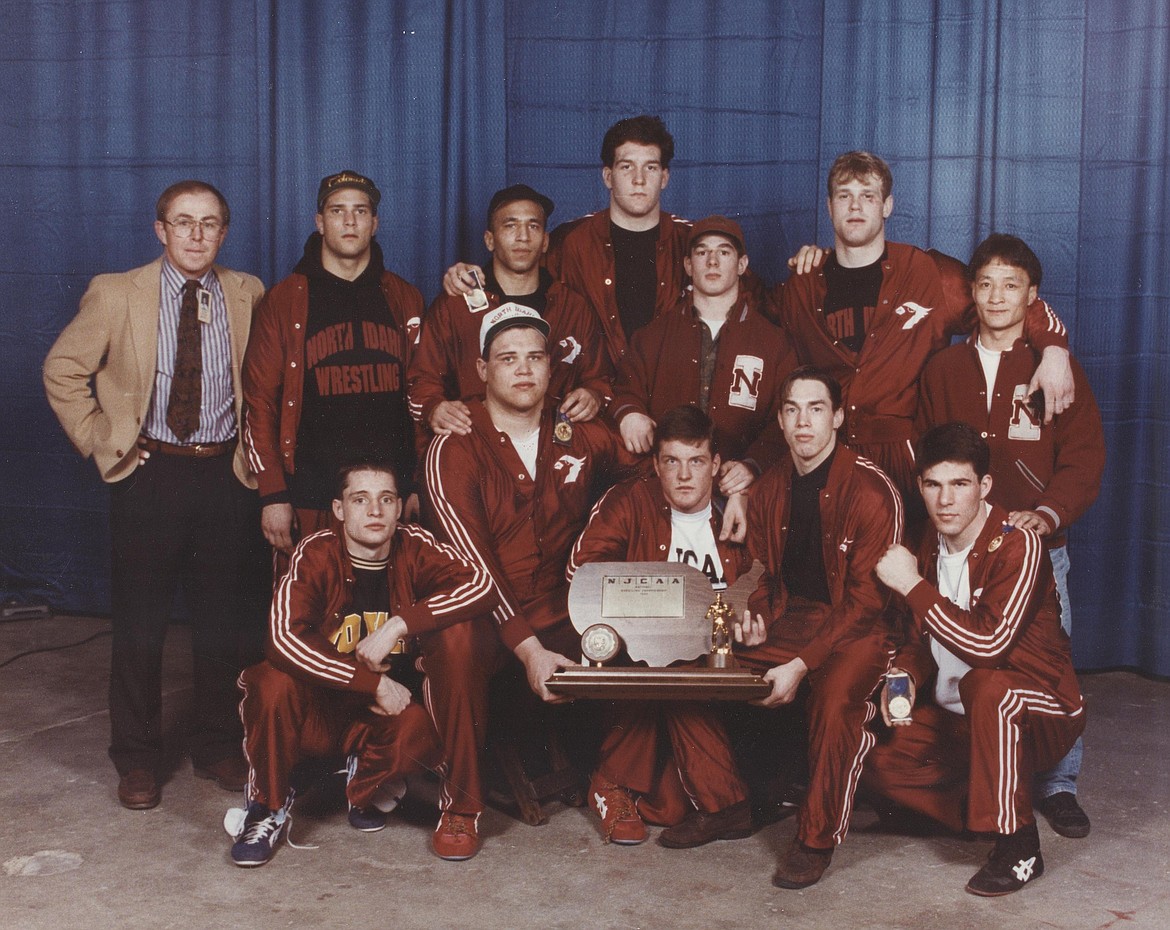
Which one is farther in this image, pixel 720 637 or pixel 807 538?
pixel 807 538

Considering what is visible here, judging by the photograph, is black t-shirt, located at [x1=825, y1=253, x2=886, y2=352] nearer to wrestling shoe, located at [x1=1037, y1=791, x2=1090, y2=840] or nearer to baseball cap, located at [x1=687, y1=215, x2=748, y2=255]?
baseball cap, located at [x1=687, y1=215, x2=748, y2=255]

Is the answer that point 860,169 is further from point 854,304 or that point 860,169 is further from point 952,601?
point 952,601

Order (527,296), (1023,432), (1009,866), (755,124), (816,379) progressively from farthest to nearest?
(755,124), (527,296), (1023,432), (816,379), (1009,866)

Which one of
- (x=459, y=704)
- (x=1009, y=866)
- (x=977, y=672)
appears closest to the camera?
(x=1009, y=866)

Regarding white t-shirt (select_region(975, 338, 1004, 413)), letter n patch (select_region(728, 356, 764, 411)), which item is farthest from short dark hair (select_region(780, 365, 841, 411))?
white t-shirt (select_region(975, 338, 1004, 413))

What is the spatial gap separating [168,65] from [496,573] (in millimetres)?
3018

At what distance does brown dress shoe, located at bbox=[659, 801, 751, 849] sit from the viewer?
10.9 ft

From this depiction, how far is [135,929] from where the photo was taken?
2873 millimetres

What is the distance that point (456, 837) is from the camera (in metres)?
3.27

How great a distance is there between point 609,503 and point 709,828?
86 cm

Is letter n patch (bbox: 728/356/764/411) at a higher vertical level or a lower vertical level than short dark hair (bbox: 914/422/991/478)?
higher

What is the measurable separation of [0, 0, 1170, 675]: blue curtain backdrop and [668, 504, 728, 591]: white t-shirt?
1.60m

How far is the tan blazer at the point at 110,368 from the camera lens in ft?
12.0

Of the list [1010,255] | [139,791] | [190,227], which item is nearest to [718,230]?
[1010,255]
